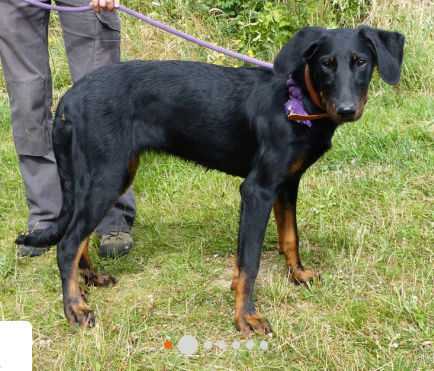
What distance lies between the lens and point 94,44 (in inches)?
127

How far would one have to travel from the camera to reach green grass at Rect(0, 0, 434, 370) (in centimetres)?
249

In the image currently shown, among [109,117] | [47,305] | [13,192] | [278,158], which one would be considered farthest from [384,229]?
[13,192]

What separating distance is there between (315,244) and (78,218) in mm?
1537

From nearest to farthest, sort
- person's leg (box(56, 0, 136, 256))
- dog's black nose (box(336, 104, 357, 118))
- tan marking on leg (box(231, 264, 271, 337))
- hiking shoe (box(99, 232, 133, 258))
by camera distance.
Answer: dog's black nose (box(336, 104, 357, 118)) → tan marking on leg (box(231, 264, 271, 337)) → person's leg (box(56, 0, 136, 256)) → hiking shoe (box(99, 232, 133, 258))

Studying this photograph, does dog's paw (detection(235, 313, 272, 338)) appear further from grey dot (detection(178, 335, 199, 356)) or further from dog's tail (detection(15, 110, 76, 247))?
dog's tail (detection(15, 110, 76, 247))

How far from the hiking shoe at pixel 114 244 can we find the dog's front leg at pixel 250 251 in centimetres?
101

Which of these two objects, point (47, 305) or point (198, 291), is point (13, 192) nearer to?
point (47, 305)

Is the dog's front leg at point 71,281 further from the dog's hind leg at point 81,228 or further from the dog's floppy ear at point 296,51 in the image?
the dog's floppy ear at point 296,51

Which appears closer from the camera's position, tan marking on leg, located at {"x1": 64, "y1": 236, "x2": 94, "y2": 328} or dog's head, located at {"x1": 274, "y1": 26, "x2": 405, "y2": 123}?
dog's head, located at {"x1": 274, "y1": 26, "x2": 405, "y2": 123}

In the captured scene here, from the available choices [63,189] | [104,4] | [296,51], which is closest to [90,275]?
[63,189]

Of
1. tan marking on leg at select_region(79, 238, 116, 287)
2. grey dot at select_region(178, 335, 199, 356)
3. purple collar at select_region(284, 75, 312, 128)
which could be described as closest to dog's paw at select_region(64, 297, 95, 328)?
tan marking on leg at select_region(79, 238, 116, 287)

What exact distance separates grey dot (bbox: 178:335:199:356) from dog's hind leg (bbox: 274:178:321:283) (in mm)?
777

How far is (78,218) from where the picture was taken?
2.83 meters

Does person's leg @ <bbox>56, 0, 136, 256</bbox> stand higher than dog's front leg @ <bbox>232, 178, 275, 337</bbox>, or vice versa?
person's leg @ <bbox>56, 0, 136, 256</bbox>
